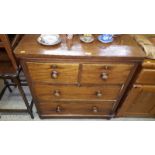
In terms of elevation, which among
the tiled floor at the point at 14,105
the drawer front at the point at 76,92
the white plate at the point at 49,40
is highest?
the white plate at the point at 49,40

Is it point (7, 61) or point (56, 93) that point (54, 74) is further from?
point (7, 61)

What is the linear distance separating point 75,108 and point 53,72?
19.9 inches

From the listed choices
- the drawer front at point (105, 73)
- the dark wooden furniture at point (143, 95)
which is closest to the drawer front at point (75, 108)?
Result: the dark wooden furniture at point (143, 95)

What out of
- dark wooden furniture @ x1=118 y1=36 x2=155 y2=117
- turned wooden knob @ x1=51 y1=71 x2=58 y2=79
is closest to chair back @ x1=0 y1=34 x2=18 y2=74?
turned wooden knob @ x1=51 y1=71 x2=58 y2=79

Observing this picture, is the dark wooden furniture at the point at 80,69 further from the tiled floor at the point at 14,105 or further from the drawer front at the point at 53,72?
the tiled floor at the point at 14,105

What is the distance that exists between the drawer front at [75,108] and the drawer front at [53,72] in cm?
33

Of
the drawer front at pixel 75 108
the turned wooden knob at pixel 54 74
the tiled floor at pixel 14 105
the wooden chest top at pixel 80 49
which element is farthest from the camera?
the tiled floor at pixel 14 105

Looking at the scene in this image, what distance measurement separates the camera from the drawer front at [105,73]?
90 cm

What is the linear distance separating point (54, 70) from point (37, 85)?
22 centimetres

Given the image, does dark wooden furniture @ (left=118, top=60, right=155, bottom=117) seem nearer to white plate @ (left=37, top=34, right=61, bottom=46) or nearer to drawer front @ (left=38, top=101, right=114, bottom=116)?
drawer front @ (left=38, top=101, right=114, bottom=116)

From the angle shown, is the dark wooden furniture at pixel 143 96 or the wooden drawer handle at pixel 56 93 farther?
the wooden drawer handle at pixel 56 93
